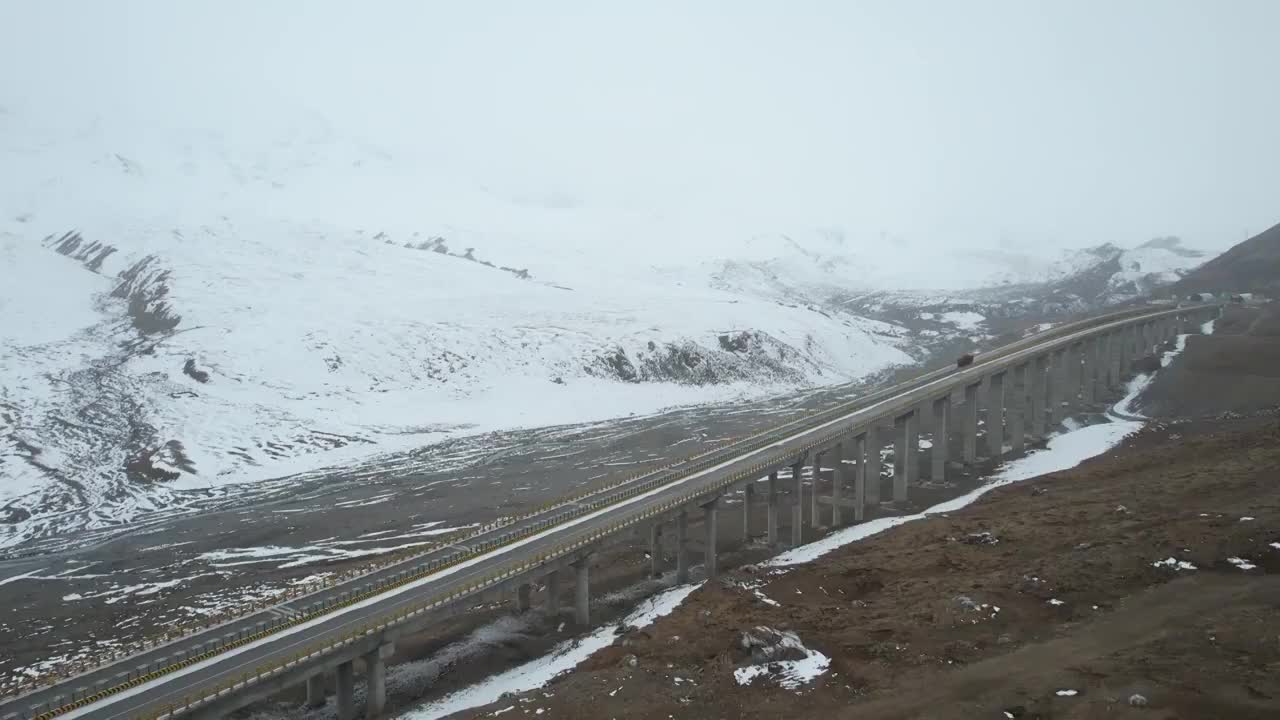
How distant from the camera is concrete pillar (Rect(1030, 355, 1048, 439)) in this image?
334 feet

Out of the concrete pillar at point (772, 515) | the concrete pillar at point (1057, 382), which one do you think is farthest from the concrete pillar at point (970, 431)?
the concrete pillar at point (772, 515)

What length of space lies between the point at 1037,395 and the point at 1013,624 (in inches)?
3119

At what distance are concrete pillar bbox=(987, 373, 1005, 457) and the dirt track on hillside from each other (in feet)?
115

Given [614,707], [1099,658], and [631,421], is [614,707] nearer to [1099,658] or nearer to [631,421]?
[1099,658]

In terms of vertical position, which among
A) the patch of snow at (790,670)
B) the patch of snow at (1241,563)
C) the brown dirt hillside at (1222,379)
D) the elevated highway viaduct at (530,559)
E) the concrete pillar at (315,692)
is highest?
the brown dirt hillside at (1222,379)

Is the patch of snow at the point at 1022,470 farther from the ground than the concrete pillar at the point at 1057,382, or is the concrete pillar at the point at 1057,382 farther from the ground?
the concrete pillar at the point at 1057,382

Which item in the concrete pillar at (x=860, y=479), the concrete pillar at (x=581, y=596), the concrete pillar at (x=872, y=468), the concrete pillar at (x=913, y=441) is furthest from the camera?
the concrete pillar at (x=913, y=441)

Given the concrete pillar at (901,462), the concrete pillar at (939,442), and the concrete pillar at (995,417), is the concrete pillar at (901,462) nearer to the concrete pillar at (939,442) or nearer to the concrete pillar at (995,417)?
the concrete pillar at (939,442)

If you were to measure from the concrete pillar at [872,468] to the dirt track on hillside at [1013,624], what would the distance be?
19.5 meters

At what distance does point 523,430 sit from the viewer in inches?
4540

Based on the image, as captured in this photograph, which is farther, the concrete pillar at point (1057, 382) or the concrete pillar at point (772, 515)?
the concrete pillar at point (1057, 382)

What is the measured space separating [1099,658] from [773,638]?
13.2m

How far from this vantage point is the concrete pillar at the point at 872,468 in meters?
74.2

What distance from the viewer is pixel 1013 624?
34.8 metres
